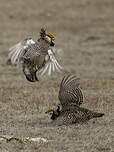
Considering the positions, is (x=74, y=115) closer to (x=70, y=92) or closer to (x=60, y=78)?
(x=70, y=92)

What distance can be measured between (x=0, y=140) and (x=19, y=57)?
3.03 meters

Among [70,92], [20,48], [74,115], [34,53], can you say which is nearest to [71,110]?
[74,115]

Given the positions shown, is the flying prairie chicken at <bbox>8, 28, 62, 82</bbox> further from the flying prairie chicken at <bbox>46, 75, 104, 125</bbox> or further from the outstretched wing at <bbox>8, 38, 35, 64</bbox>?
the flying prairie chicken at <bbox>46, 75, 104, 125</bbox>

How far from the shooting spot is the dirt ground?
751 cm

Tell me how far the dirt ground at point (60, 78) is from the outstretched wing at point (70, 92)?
51cm

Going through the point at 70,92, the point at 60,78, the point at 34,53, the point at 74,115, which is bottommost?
the point at 74,115

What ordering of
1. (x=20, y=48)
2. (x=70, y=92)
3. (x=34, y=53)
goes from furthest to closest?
(x=20, y=48)
(x=34, y=53)
(x=70, y=92)

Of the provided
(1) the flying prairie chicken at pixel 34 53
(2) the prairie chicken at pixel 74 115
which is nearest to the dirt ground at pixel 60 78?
(2) the prairie chicken at pixel 74 115

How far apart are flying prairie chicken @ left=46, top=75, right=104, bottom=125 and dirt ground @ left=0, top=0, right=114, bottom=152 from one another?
0.53 ft

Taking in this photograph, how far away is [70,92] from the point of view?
8.52 m

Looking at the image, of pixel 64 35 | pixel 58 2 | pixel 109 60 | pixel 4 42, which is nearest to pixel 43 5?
pixel 58 2

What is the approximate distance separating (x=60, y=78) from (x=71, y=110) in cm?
606

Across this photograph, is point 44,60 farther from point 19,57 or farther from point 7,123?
point 7,123

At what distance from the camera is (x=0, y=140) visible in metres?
7.26
